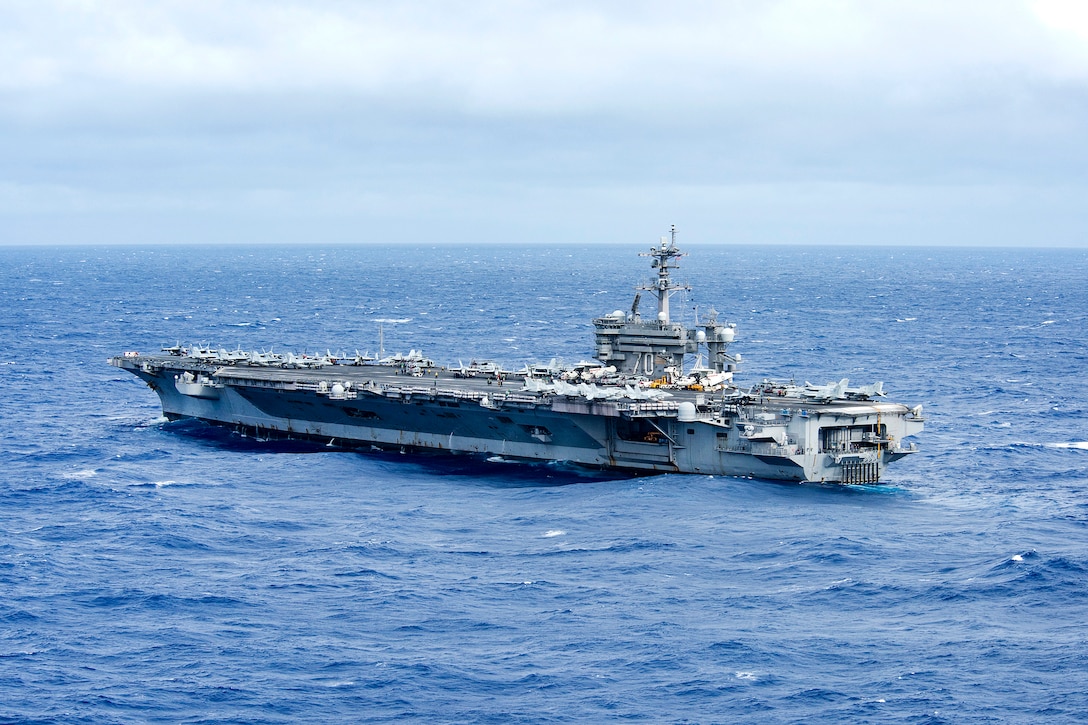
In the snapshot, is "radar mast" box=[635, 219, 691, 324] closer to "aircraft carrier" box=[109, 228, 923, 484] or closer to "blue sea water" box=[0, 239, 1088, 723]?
"aircraft carrier" box=[109, 228, 923, 484]

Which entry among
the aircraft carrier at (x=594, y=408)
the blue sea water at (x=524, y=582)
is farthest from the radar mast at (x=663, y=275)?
the blue sea water at (x=524, y=582)

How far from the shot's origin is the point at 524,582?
99.1 ft

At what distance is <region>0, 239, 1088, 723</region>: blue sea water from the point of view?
23.9 meters

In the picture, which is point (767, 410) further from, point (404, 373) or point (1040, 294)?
point (1040, 294)

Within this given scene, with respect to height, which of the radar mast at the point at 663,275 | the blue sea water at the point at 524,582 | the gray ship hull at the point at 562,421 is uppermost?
the radar mast at the point at 663,275

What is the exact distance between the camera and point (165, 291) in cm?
14375

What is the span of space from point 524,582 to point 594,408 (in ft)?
37.5

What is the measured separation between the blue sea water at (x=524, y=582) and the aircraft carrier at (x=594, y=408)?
3.14 ft

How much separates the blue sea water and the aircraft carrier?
37.6 inches

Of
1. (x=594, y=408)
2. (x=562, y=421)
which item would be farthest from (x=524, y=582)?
(x=562, y=421)

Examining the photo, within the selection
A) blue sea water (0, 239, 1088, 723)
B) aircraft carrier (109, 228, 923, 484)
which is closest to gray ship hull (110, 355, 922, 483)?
aircraft carrier (109, 228, 923, 484)

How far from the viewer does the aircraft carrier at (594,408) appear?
40.3 m

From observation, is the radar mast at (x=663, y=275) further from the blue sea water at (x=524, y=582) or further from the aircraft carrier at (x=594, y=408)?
the blue sea water at (x=524, y=582)

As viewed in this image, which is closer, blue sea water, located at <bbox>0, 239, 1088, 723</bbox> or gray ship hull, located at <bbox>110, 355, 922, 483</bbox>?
blue sea water, located at <bbox>0, 239, 1088, 723</bbox>
